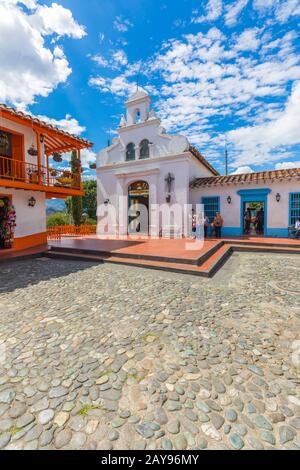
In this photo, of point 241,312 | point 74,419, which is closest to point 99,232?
point 241,312

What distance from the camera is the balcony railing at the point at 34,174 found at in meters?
9.32

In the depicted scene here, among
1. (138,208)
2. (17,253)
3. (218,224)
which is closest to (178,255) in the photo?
(218,224)

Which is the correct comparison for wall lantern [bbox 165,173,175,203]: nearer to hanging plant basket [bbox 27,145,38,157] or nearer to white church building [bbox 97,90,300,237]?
white church building [bbox 97,90,300,237]

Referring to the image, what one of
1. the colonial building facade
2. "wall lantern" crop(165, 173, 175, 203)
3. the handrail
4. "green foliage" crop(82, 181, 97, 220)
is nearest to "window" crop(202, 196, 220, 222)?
"wall lantern" crop(165, 173, 175, 203)

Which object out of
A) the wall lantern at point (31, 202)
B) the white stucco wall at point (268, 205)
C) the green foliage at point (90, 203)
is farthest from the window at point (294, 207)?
the green foliage at point (90, 203)

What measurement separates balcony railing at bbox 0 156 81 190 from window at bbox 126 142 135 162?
4.95m

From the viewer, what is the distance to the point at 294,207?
12.1 metres

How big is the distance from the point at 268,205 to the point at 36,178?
12.3 meters

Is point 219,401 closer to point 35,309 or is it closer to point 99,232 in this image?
point 35,309

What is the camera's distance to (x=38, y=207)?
429 inches

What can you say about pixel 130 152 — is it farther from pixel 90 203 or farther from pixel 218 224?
pixel 90 203
